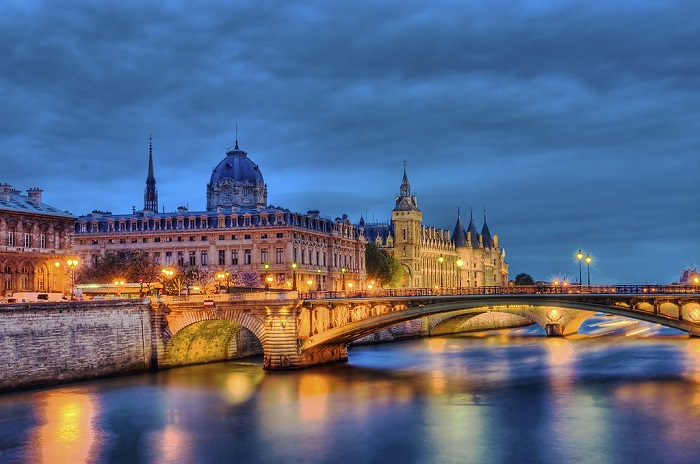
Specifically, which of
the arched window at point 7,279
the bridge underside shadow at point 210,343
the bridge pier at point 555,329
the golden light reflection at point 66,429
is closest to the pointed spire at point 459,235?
the bridge pier at point 555,329

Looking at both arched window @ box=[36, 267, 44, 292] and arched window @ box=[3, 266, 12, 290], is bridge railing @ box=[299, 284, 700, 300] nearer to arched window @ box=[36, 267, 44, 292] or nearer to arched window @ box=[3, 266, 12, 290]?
arched window @ box=[36, 267, 44, 292]

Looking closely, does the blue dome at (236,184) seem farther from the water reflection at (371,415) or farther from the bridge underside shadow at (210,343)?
the water reflection at (371,415)

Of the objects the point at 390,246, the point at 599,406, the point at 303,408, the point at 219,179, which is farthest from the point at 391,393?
the point at 390,246

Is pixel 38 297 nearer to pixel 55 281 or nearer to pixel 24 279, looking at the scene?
pixel 24 279

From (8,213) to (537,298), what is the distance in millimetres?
37544

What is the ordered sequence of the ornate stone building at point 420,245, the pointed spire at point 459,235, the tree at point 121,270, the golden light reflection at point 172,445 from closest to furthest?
the golden light reflection at point 172,445 < the tree at point 121,270 < the ornate stone building at point 420,245 < the pointed spire at point 459,235

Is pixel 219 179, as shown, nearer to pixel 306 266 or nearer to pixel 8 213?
pixel 306 266

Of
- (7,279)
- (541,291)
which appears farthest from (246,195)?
(541,291)

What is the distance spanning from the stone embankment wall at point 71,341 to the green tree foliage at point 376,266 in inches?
2912

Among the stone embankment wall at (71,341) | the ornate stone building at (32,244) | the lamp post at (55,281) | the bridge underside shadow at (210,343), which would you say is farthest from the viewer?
the lamp post at (55,281)

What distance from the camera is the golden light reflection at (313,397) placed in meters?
45.4

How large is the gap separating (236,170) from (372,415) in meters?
84.6

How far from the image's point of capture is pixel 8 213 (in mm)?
65875

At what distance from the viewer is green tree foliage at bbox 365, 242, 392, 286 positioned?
443 ft
